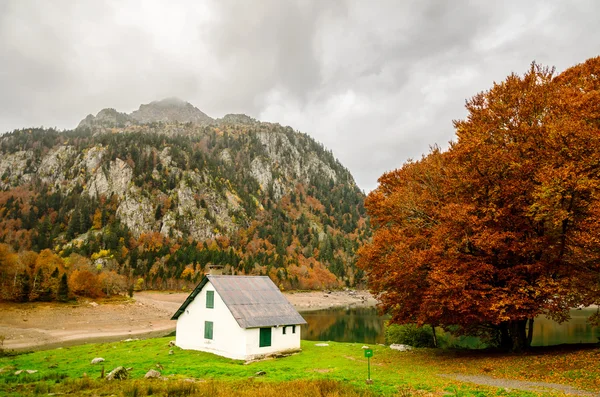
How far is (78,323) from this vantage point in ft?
210

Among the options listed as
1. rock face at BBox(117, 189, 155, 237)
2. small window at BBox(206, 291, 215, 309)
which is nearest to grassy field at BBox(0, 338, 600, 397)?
small window at BBox(206, 291, 215, 309)

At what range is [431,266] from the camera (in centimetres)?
2409

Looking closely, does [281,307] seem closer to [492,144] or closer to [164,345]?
[164,345]

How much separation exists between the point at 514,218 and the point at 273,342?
21.9 metres

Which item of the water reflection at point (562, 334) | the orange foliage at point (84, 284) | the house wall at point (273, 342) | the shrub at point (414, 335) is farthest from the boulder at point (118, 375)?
the orange foliage at point (84, 284)

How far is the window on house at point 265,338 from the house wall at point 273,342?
0.82 ft

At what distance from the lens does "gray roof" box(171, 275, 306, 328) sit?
108 feet

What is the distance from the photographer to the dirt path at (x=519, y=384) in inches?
631

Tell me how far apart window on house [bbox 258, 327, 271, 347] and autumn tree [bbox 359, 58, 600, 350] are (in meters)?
12.0

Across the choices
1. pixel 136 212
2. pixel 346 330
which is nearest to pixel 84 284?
pixel 346 330

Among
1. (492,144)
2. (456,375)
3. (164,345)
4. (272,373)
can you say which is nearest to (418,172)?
(492,144)

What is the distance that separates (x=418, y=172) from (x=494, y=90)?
8655mm

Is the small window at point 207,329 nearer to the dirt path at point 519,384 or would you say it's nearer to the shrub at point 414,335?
the shrub at point 414,335

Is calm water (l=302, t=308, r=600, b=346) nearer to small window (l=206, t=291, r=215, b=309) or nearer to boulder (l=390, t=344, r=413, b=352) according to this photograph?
boulder (l=390, t=344, r=413, b=352)
